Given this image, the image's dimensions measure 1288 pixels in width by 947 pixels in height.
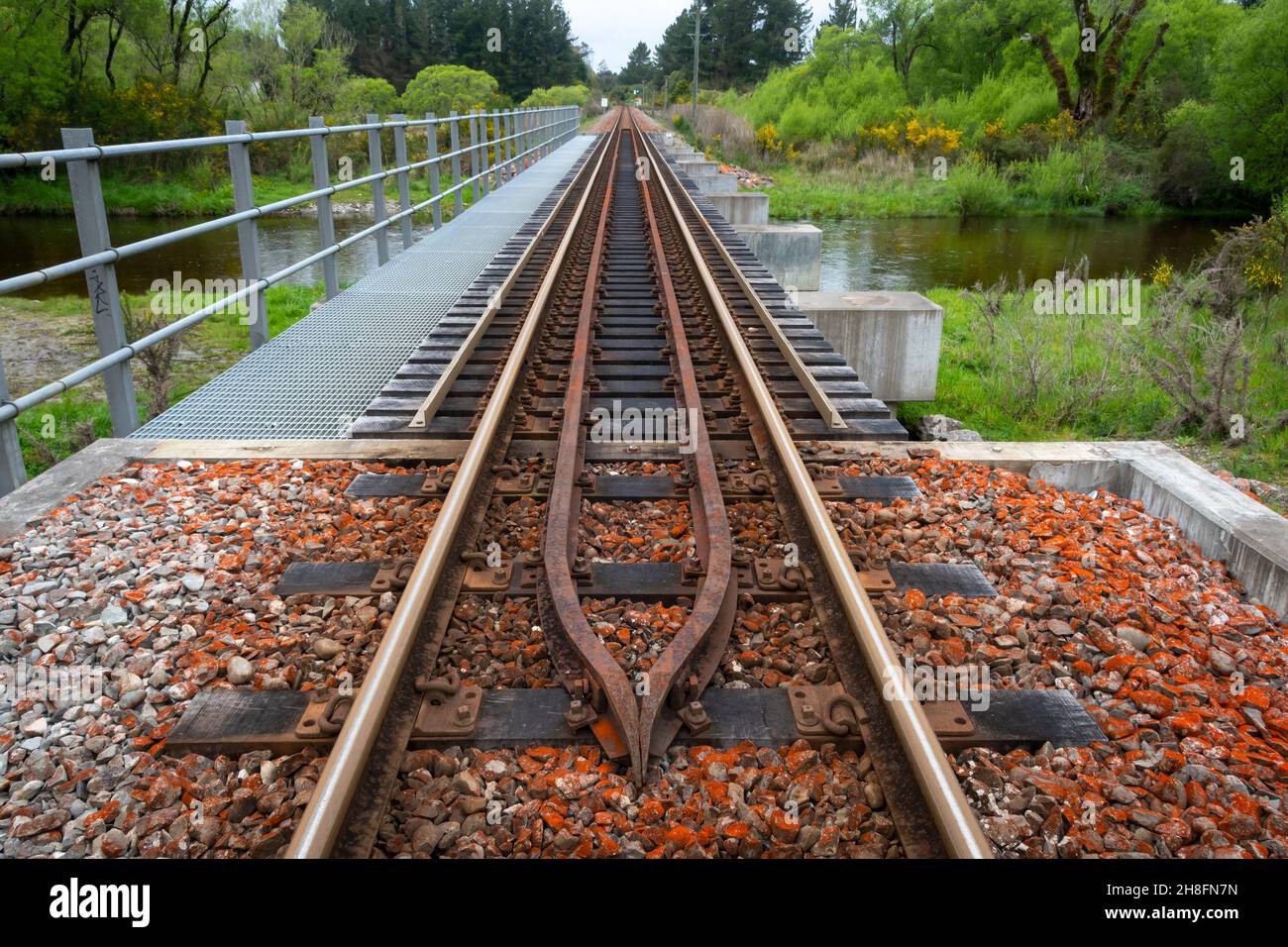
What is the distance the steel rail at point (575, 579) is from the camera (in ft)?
7.57

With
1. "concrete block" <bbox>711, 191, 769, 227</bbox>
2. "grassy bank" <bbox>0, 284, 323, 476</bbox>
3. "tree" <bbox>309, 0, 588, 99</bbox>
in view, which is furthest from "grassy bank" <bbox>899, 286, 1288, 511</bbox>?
"tree" <bbox>309, 0, 588, 99</bbox>

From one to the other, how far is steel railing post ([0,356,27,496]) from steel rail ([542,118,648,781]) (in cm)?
224

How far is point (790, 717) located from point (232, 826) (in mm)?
1375

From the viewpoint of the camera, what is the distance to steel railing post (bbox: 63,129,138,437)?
4242mm

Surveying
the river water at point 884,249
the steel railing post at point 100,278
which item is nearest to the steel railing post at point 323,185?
the steel railing post at point 100,278

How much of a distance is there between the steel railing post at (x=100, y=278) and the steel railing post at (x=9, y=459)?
0.61 meters

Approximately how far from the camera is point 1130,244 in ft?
73.8

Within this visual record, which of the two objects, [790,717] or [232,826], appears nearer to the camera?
[232,826]

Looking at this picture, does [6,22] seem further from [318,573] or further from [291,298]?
[318,573]

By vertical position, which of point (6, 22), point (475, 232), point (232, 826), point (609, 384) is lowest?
point (232, 826)

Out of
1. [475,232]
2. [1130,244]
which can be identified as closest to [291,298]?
[475,232]
